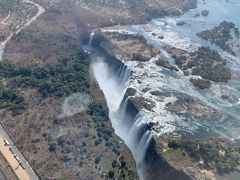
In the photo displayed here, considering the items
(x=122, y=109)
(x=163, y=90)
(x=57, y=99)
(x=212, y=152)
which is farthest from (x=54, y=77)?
(x=212, y=152)

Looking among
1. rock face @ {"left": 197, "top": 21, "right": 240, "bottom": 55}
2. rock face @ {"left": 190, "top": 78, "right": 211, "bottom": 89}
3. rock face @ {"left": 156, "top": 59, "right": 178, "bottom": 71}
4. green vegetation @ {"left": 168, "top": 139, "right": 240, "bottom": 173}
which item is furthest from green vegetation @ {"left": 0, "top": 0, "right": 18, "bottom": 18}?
green vegetation @ {"left": 168, "top": 139, "right": 240, "bottom": 173}

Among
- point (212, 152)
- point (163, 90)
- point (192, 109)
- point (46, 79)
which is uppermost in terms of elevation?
point (212, 152)

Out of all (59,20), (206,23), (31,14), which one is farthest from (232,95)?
(31,14)

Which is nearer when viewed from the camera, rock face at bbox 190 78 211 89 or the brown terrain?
the brown terrain

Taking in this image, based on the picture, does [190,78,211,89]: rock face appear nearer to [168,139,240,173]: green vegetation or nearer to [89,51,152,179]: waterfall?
[89,51,152,179]: waterfall

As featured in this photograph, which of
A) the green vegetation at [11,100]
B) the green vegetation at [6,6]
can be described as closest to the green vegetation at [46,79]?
the green vegetation at [11,100]

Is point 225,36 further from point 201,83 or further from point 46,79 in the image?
point 46,79

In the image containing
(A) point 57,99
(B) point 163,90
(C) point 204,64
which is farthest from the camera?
(C) point 204,64
